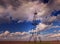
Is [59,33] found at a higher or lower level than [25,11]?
lower

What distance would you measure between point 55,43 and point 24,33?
457mm

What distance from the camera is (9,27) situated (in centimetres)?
212

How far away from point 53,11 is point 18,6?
1.67 ft

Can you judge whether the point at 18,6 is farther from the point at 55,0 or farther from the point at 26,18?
the point at 55,0

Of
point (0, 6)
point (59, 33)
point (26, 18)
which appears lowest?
point (59, 33)

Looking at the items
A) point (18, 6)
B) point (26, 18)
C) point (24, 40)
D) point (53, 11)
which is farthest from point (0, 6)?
point (53, 11)

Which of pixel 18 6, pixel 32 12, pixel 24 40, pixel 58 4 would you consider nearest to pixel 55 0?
pixel 58 4

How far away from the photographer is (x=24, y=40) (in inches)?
83.1

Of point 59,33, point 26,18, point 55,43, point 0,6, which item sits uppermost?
point 0,6

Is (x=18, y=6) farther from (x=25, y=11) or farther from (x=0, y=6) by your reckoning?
(x=0, y=6)

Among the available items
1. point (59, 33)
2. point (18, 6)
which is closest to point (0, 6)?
point (18, 6)

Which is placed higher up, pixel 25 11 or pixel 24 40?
pixel 25 11

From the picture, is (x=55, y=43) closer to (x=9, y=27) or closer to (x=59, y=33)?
(x=59, y=33)

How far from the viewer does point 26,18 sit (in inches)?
85.2
